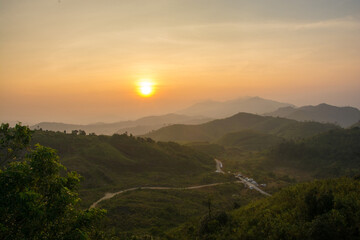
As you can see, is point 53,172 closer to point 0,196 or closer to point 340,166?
point 0,196

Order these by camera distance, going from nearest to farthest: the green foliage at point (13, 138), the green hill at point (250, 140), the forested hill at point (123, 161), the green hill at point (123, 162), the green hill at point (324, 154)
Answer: the green foliage at point (13, 138) < the green hill at point (123, 162) < the forested hill at point (123, 161) < the green hill at point (324, 154) < the green hill at point (250, 140)

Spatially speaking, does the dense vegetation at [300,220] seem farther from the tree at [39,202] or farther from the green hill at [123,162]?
the green hill at [123,162]

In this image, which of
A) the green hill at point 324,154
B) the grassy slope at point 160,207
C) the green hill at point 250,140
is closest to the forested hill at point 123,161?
the grassy slope at point 160,207

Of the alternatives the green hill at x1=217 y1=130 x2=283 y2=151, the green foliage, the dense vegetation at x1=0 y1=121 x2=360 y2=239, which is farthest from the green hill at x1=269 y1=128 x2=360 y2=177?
the green foliage

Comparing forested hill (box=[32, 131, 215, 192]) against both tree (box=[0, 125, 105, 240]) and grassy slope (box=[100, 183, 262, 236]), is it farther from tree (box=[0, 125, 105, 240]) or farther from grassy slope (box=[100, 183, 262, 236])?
tree (box=[0, 125, 105, 240])

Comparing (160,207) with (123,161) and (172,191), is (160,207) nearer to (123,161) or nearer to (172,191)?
(172,191)

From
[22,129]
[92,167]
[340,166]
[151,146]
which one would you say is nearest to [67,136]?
[92,167]
